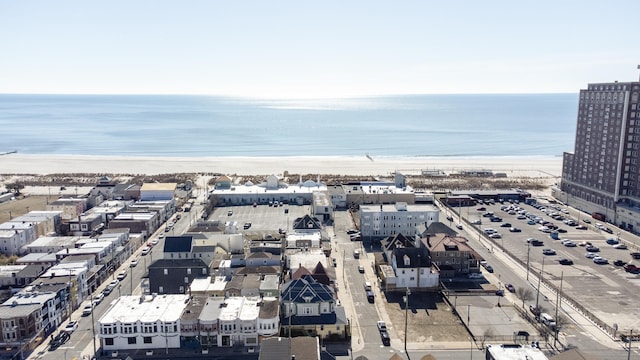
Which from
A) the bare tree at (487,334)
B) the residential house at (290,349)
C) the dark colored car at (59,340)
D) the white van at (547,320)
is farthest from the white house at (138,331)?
the white van at (547,320)

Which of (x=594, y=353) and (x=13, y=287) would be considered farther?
(x=13, y=287)

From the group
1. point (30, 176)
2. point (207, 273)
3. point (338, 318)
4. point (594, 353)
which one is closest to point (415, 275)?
point (338, 318)

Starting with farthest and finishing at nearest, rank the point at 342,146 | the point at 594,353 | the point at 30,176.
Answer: the point at 342,146
the point at 30,176
the point at 594,353

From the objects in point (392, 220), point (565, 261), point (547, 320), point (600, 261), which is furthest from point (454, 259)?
point (600, 261)

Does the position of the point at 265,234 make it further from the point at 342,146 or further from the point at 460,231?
the point at 342,146

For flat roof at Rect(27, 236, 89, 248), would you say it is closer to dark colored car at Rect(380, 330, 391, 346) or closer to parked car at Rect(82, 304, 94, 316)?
parked car at Rect(82, 304, 94, 316)

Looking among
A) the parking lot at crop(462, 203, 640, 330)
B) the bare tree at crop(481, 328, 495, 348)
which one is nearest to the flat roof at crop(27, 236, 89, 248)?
the bare tree at crop(481, 328, 495, 348)

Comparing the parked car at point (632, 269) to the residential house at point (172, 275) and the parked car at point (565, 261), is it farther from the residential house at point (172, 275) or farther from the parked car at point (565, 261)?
the residential house at point (172, 275)

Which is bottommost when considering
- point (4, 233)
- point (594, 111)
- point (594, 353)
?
point (594, 353)
